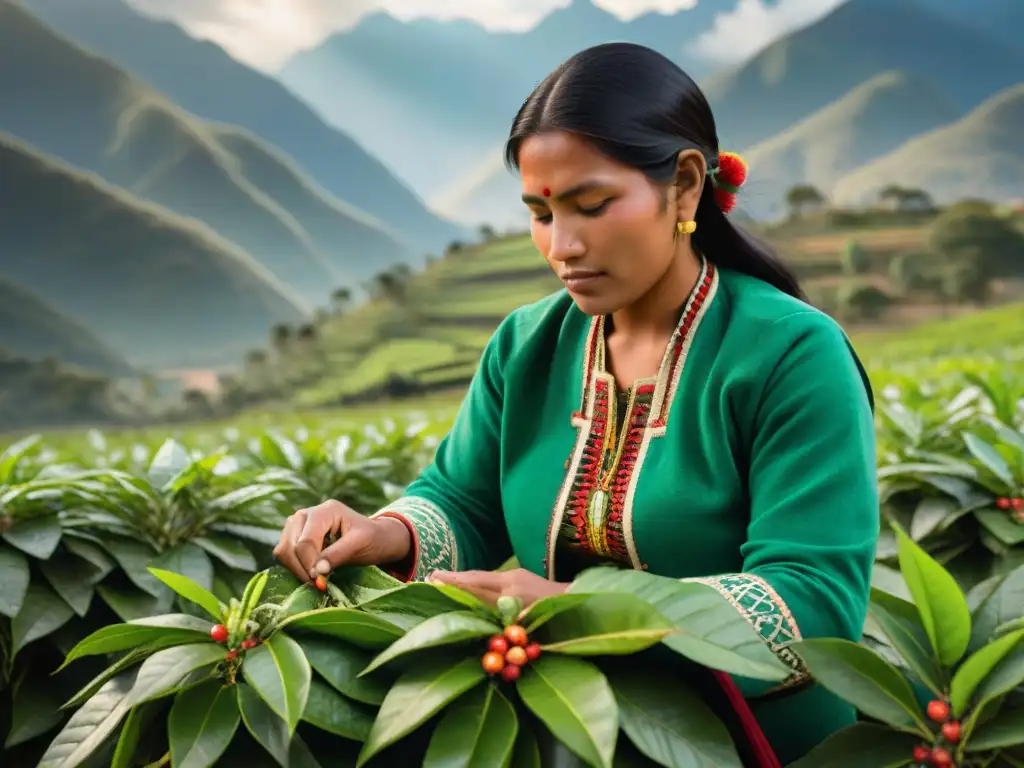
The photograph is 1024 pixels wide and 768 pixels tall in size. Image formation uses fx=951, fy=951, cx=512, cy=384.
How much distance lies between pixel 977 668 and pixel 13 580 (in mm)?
1454

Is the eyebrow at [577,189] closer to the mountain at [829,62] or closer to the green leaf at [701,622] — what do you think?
the green leaf at [701,622]

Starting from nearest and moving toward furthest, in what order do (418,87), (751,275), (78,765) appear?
A: (78,765)
(751,275)
(418,87)

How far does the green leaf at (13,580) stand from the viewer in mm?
1552

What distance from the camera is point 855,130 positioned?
10.6 m

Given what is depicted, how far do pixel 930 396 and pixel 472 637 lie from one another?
2.66m

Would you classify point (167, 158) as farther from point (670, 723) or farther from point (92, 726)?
point (670, 723)

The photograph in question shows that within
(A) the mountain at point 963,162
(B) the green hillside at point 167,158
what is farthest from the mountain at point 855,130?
(B) the green hillside at point 167,158

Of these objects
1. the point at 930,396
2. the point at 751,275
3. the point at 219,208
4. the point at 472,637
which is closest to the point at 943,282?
the point at 930,396

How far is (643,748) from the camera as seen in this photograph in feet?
2.71

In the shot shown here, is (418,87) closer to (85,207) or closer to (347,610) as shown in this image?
(85,207)

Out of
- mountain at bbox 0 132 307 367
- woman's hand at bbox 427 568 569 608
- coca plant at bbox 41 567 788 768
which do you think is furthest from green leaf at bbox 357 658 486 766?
mountain at bbox 0 132 307 367

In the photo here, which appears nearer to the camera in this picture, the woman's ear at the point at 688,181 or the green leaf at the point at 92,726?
the green leaf at the point at 92,726

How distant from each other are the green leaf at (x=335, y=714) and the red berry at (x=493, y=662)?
0.14 meters

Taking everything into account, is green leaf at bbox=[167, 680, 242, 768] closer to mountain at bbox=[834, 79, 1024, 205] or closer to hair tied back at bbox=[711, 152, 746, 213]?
hair tied back at bbox=[711, 152, 746, 213]
